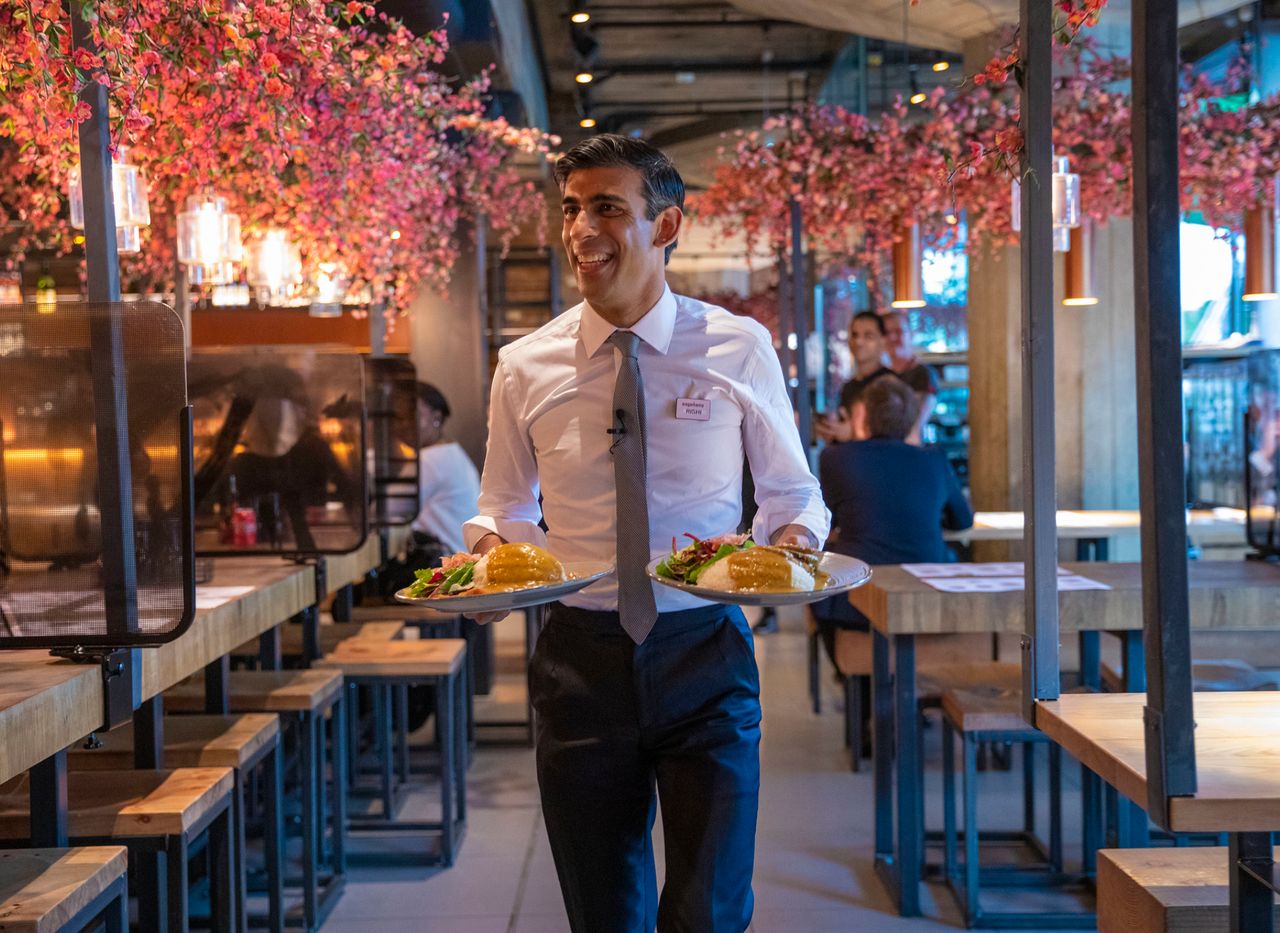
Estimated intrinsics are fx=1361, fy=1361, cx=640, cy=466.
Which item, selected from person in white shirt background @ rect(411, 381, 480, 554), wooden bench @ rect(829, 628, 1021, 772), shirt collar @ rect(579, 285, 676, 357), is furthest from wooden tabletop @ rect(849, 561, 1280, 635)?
person in white shirt background @ rect(411, 381, 480, 554)

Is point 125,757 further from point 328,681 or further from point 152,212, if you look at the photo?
point 152,212

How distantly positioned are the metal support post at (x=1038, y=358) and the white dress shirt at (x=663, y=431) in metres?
0.34

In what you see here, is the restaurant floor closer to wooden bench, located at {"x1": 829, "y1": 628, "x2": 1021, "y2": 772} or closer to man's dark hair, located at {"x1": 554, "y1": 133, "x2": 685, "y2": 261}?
wooden bench, located at {"x1": 829, "y1": 628, "x2": 1021, "y2": 772}

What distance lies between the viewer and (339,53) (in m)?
3.85

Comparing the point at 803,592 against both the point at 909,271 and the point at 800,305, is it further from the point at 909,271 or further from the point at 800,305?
the point at 800,305

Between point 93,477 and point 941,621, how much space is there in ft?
7.10

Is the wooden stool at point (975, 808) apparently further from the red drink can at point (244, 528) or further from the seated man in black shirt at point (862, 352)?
the seated man in black shirt at point (862, 352)

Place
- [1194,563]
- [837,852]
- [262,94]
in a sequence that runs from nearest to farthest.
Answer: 1. [262,94]
2. [1194,563]
3. [837,852]

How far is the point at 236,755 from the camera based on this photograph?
119 inches

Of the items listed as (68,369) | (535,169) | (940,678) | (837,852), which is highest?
(535,169)

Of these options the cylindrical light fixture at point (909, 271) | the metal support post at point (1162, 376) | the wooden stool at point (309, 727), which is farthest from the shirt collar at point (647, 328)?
the cylindrical light fixture at point (909, 271)

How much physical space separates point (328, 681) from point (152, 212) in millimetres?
2749

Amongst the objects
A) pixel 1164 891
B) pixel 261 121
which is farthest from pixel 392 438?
pixel 1164 891

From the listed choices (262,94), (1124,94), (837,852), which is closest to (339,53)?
(262,94)
